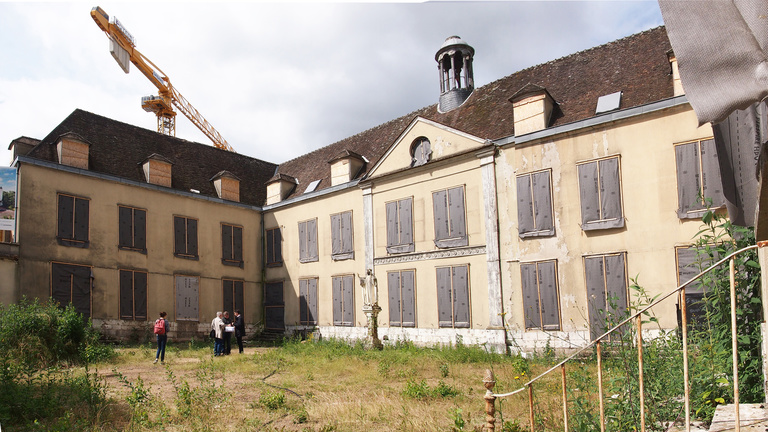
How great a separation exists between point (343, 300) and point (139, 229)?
7.84 m

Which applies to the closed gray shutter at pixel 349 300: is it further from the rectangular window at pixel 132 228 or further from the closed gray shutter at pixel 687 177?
the closed gray shutter at pixel 687 177

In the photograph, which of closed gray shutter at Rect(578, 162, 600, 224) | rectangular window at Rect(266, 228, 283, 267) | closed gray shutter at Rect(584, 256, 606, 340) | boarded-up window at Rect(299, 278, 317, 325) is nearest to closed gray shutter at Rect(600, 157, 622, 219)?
closed gray shutter at Rect(578, 162, 600, 224)

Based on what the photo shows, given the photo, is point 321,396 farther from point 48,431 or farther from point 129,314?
point 129,314

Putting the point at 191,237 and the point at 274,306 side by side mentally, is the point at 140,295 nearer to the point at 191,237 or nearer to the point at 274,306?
the point at 191,237

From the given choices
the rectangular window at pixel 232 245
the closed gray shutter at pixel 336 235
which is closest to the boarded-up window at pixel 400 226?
the closed gray shutter at pixel 336 235

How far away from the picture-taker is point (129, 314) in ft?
61.6

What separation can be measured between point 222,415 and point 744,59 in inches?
300

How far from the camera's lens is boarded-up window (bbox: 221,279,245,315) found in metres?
21.9

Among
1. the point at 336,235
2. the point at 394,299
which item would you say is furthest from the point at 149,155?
the point at 394,299

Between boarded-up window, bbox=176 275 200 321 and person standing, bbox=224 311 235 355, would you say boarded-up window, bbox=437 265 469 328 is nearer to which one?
person standing, bbox=224 311 235 355

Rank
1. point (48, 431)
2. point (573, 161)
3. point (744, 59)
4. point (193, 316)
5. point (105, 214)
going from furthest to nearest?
point (193, 316), point (105, 214), point (573, 161), point (48, 431), point (744, 59)

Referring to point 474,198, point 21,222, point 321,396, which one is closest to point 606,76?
point 474,198

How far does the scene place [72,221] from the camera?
1780 cm

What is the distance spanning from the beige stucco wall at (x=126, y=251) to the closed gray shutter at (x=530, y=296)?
12.5 m
